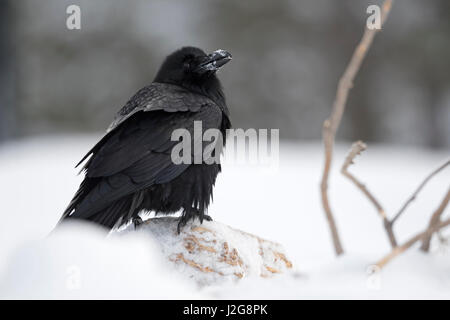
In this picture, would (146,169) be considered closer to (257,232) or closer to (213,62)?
(213,62)

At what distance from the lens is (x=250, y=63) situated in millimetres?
14695

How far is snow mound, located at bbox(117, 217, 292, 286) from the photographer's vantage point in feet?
10.8

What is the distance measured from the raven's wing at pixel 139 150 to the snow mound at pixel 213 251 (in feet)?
1.02

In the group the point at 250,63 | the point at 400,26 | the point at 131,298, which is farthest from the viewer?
the point at 250,63

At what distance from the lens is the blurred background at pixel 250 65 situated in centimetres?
1409

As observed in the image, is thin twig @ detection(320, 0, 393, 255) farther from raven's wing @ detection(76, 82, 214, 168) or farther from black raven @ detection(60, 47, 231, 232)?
raven's wing @ detection(76, 82, 214, 168)

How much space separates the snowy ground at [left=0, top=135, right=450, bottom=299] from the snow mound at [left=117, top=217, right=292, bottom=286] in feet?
0.41

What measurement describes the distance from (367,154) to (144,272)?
21.6 ft

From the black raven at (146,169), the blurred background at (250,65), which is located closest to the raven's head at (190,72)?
the black raven at (146,169)

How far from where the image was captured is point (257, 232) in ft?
16.4

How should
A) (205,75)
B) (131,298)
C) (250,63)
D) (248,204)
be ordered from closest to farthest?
(131,298) → (205,75) → (248,204) → (250,63)

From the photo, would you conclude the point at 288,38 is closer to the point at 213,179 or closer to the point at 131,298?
the point at 213,179

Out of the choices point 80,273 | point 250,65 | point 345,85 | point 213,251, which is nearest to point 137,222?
point 213,251
